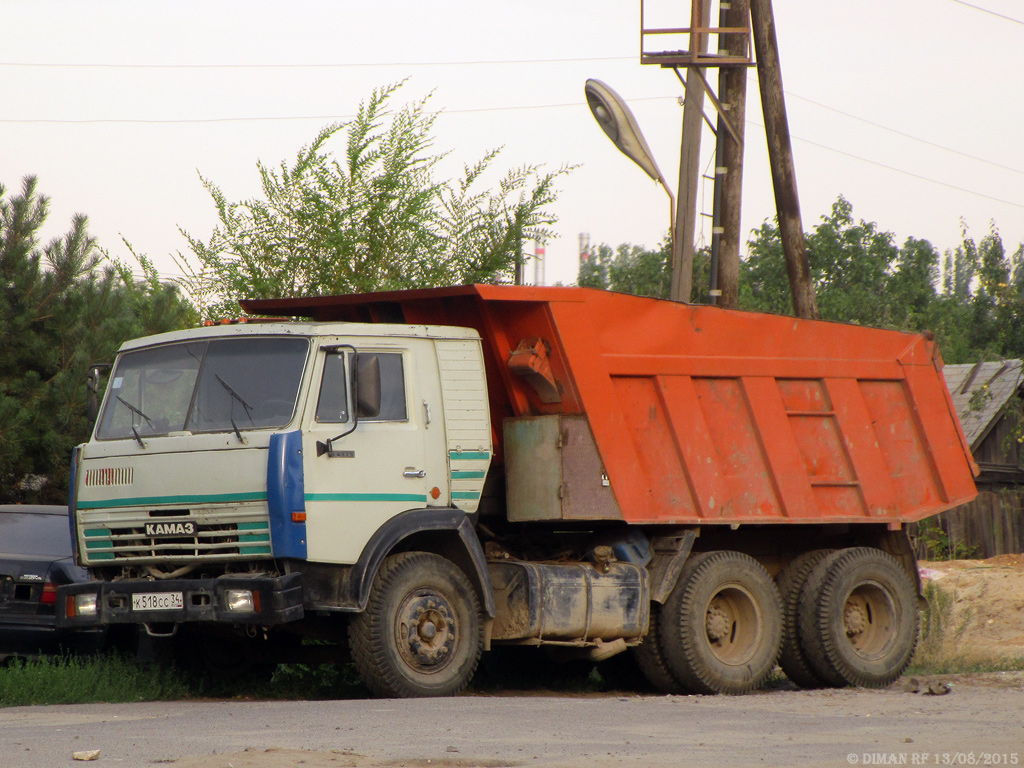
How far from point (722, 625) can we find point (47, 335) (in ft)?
23.4

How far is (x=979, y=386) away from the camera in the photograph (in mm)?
34750

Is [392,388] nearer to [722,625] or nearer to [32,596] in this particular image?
[32,596]

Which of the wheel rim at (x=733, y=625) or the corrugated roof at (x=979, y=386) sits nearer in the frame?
the wheel rim at (x=733, y=625)

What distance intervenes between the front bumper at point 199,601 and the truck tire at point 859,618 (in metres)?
4.54

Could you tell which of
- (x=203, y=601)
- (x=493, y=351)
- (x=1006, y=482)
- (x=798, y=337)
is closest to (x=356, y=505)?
(x=203, y=601)

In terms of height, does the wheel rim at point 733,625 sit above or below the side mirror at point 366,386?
below

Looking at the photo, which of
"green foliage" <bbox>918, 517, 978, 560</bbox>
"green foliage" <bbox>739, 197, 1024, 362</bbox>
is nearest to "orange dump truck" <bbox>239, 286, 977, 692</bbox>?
"green foliage" <bbox>918, 517, 978, 560</bbox>

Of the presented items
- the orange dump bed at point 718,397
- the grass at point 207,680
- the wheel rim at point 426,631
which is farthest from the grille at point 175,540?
the orange dump bed at point 718,397

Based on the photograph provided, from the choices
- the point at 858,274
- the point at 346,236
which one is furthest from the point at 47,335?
the point at 858,274

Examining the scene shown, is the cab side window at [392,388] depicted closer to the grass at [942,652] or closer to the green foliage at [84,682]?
the green foliage at [84,682]

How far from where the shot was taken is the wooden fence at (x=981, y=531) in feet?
98.5

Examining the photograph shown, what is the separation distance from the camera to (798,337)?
35.2 ft

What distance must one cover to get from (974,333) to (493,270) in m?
36.4

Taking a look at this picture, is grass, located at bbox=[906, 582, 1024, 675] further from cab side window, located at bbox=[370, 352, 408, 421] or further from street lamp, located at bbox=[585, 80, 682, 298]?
cab side window, located at bbox=[370, 352, 408, 421]
